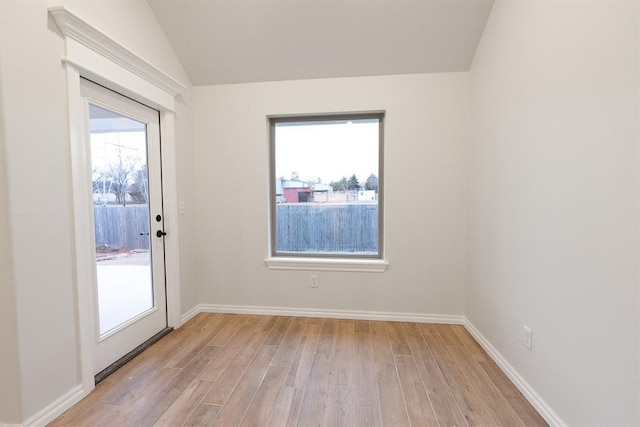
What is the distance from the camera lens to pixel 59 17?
1519 millimetres

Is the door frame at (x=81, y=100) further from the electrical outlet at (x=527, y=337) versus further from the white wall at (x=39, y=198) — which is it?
the electrical outlet at (x=527, y=337)

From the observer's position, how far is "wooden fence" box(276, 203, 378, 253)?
117 inches

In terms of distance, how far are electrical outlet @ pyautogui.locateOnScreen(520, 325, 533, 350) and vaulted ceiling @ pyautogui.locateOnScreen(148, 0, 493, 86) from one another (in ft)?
7.32

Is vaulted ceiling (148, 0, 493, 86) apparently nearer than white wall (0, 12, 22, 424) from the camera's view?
No

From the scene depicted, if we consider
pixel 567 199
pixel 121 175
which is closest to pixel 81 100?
pixel 121 175

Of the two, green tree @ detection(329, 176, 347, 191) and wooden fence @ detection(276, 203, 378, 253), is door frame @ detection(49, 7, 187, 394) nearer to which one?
wooden fence @ detection(276, 203, 378, 253)

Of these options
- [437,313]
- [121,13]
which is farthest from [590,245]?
[121,13]

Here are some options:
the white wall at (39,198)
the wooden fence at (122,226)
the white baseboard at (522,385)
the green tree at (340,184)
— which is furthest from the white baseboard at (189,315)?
the white baseboard at (522,385)

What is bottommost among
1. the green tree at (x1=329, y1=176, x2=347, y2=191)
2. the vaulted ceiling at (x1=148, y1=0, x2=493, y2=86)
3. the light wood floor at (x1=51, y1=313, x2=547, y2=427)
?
the light wood floor at (x1=51, y1=313, x2=547, y2=427)

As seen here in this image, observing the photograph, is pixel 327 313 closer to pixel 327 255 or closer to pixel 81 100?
pixel 327 255

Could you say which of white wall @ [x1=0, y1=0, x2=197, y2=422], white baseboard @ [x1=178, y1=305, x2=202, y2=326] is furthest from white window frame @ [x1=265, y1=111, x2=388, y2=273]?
white wall @ [x1=0, y1=0, x2=197, y2=422]

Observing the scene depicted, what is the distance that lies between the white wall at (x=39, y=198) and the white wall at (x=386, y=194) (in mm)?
1358

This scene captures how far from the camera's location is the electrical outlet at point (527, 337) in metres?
1.69

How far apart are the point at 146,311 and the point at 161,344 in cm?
31
